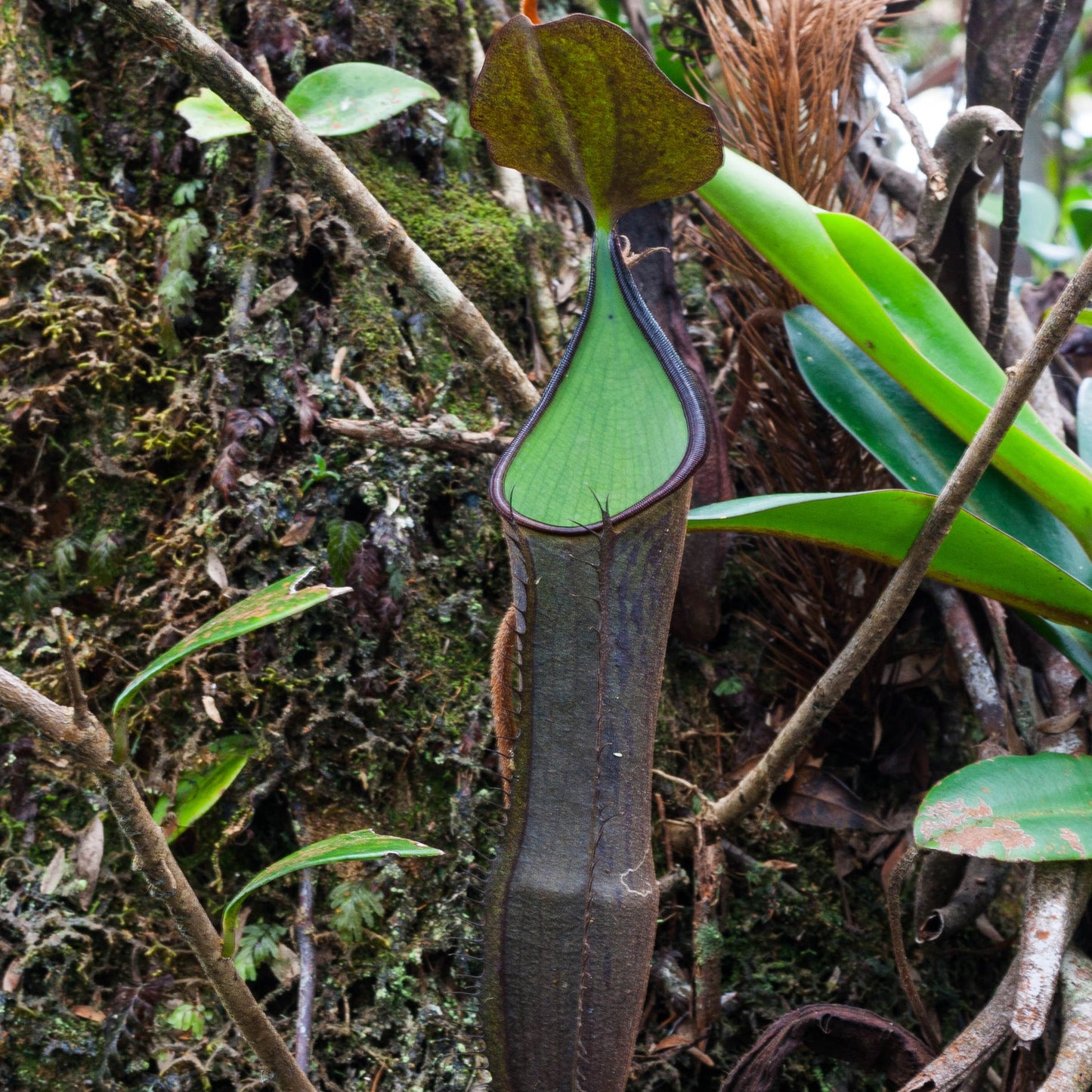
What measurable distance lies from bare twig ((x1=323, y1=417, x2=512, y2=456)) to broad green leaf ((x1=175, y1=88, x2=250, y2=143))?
41 centimetres

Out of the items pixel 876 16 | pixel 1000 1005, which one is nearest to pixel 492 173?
pixel 876 16

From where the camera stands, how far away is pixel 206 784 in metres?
0.90

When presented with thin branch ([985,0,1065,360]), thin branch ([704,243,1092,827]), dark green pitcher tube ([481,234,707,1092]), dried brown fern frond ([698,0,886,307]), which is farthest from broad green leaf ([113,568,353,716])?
thin branch ([985,0,1065,360])

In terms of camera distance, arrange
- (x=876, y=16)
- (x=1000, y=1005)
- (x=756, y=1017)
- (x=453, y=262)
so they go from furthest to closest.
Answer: (x=876, y=16)
(x=453, y=262)
(x=756, y=1017)
(x=1000, y=1005)

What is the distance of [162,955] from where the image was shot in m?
0.97

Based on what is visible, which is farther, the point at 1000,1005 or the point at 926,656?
the point at 926,656

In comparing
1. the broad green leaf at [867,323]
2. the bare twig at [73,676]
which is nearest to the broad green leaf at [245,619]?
the bare twig at [73,676]

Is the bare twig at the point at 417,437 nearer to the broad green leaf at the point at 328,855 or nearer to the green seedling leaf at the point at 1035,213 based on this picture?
the broad green leaf at the point at 328,855

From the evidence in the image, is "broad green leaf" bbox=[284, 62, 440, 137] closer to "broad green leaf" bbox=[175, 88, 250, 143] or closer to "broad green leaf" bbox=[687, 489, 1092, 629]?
"broad green leaf" bbox=[175, 88, 250, 143]

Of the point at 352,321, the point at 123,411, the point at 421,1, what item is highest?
the point at 421,1

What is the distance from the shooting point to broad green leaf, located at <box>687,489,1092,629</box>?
841 millimetres

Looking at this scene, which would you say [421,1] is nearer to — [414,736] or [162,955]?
[414,736]

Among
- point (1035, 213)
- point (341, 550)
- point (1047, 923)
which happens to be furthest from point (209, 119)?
point (1035, 213)

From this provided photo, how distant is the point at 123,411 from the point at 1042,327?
3.56ft
